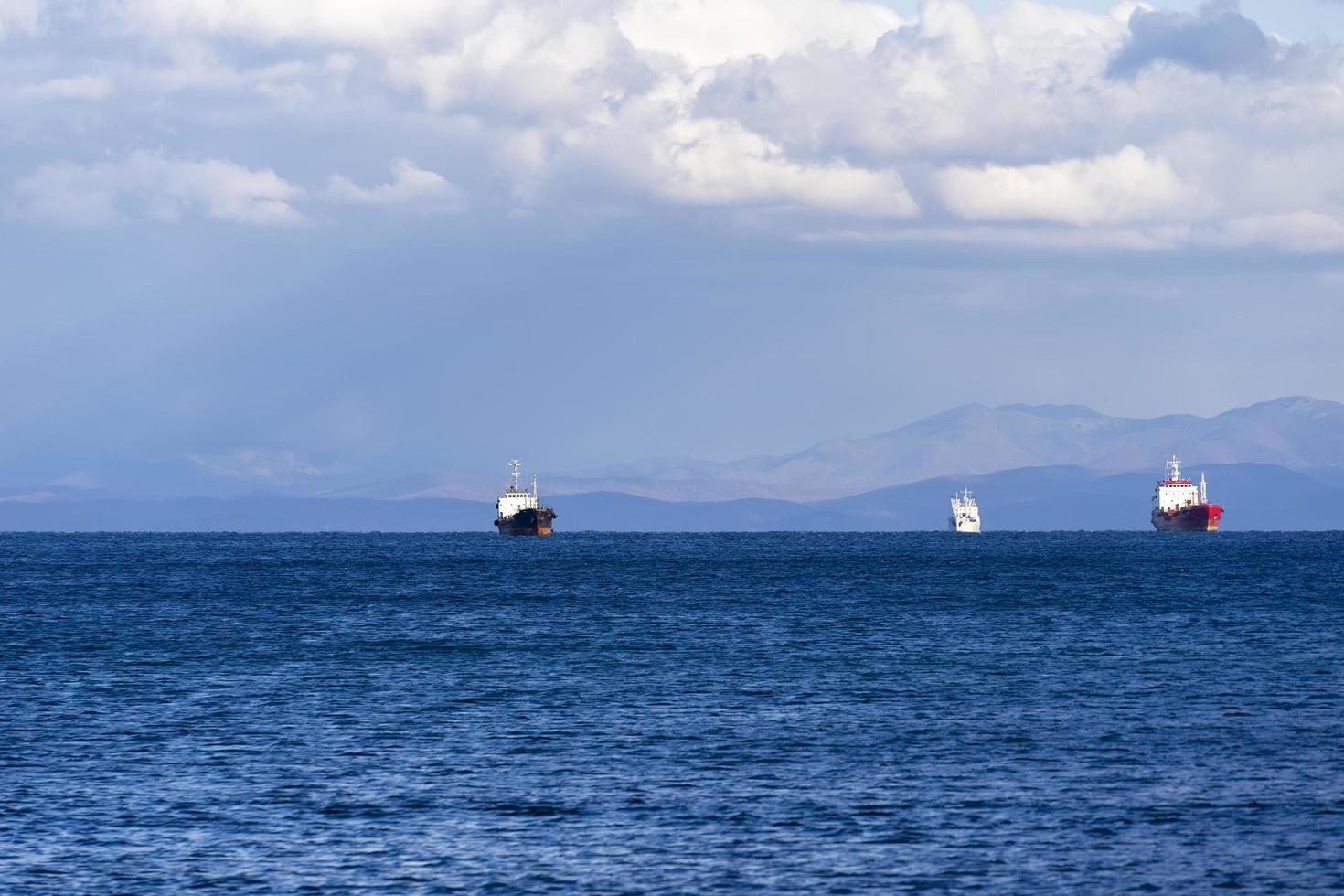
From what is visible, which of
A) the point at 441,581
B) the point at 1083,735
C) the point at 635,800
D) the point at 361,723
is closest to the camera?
the point at 635,800

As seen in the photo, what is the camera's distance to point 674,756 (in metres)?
52.0

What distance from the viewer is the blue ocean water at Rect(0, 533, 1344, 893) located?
125 ft

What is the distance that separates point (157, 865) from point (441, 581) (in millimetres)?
130513

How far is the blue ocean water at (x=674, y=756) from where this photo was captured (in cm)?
3816

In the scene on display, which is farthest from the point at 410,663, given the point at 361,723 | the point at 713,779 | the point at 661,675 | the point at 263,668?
the point at 713,779

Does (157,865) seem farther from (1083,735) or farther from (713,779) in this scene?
(1083,735)

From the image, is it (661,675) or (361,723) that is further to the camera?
(661,675)

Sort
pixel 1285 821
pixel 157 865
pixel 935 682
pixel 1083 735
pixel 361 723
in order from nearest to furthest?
pixel 157 865, pixel 1285 821, pixel 1083 735, pixel 361 723, pixel 935 682

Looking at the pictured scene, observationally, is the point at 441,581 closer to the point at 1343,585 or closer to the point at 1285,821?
the point at 1343,585

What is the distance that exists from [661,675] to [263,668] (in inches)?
757

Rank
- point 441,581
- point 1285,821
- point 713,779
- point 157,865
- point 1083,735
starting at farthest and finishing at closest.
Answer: point 441,581 → point 1083,735 → point 713,779 → point 1285,821 → point 157,865

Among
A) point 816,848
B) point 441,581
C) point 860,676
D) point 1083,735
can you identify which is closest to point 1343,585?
point 441,581

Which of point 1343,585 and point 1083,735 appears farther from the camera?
point 1343,585

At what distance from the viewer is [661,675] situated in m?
74.7
